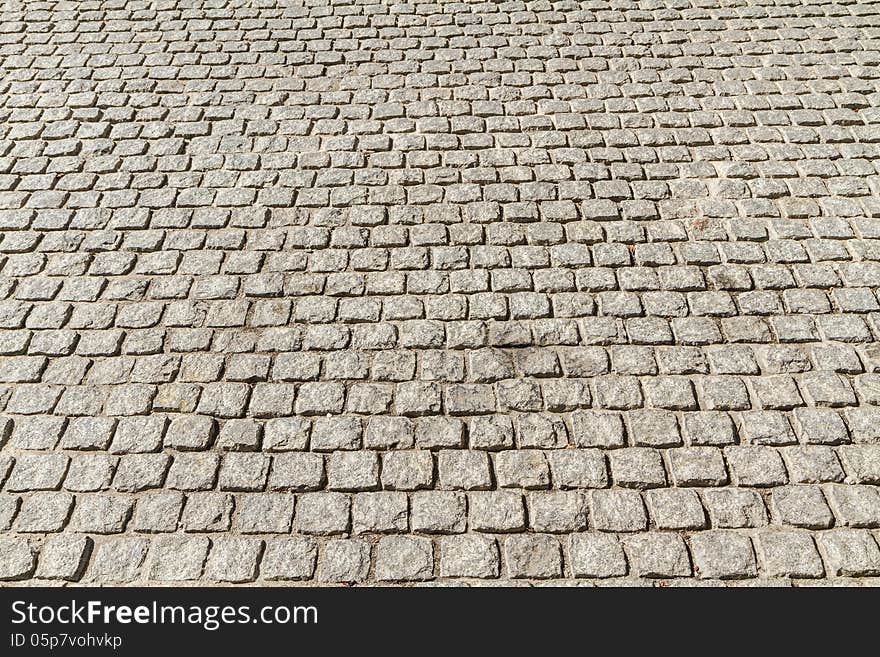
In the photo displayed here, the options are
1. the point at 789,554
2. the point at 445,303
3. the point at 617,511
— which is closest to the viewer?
the point at 789,554

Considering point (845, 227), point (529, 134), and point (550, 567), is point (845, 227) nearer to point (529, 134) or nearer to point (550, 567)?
point (529, 134)

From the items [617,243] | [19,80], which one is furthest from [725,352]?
[19,80]

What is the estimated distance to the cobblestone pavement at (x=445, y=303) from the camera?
11.4 feet

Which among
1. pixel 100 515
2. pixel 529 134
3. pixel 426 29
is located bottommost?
pixel 100 515

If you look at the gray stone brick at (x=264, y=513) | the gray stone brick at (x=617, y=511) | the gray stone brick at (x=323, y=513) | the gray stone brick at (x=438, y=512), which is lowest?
the gray stone brick at (x=617, y=511)

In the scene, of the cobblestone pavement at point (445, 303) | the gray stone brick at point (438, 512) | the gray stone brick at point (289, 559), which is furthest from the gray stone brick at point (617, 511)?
the gray stone brick at point (289, 559)

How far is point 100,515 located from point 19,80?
542 centimetres

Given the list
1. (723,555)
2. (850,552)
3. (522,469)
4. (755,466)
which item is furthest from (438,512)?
(850,552)

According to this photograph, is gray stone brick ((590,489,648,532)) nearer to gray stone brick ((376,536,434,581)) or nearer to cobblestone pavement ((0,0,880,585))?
cobblestone pavement ((0,0,880,585))

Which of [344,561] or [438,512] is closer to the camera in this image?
[344,561]

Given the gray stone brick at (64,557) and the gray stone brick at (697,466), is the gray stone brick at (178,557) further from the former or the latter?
the gray stone brick at (697,466)

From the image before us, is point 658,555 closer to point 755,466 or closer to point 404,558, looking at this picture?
point 755,466

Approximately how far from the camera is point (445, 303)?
455 cm

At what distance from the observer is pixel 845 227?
4.95 metres
